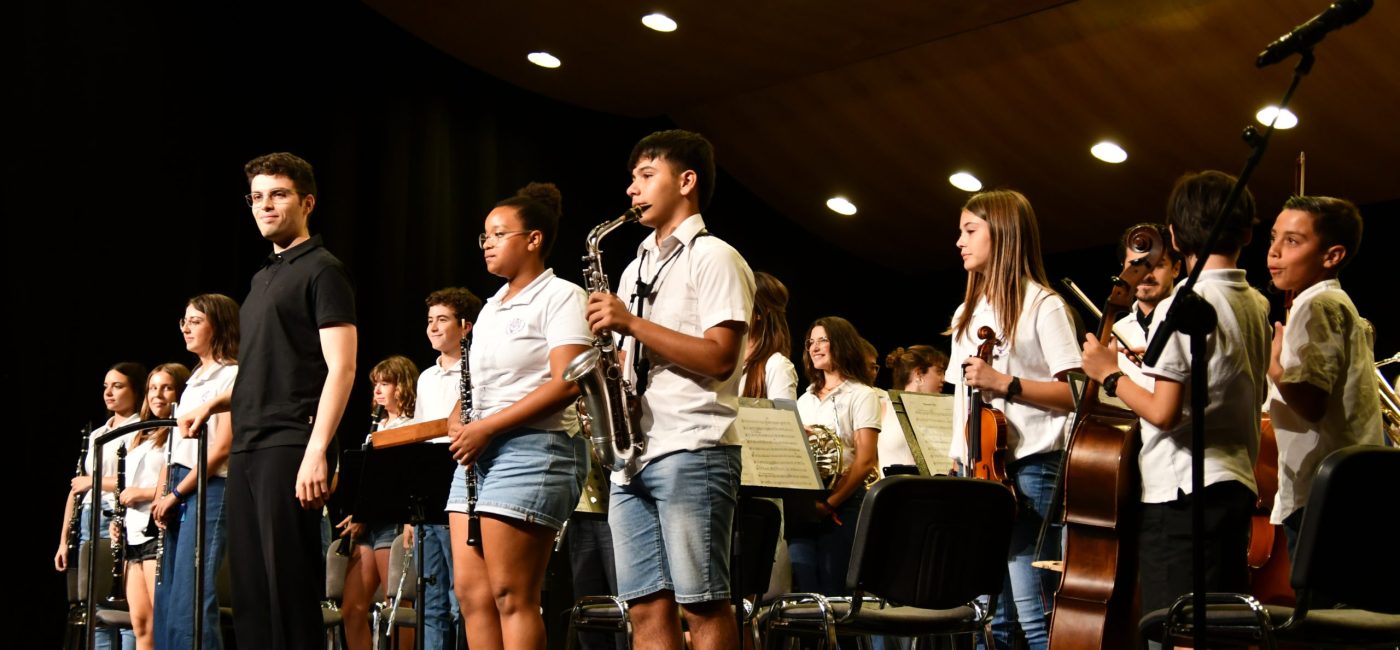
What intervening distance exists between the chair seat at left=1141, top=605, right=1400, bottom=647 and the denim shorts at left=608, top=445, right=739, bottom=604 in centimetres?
104

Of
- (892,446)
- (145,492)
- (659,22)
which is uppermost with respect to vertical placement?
(659,22)

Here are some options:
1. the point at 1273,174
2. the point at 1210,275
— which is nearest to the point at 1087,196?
the point at 1273,174

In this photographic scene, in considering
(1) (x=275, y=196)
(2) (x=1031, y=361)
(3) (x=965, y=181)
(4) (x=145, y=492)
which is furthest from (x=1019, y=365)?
(3) (x=965, y=181)

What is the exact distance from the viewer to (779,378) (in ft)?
18.3

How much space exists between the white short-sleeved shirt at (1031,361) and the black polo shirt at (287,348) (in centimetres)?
192

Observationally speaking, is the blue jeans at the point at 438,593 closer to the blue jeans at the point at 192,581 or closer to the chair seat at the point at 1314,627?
the blue jeans at the point at 192,581

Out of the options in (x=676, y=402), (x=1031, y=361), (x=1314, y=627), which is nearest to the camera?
(x=1314, y=627)

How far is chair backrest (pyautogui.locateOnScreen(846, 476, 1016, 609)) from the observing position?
3.31 meters

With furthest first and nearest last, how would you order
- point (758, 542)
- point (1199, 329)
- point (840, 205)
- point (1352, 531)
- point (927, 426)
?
point (840, 205) < point (927, 426) < point (758, 542) < point (1352, 531) < point (1199, 329)

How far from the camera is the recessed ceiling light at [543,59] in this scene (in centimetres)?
856

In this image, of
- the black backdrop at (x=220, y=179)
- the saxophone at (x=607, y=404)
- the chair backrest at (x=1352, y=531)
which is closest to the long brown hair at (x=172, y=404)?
the black backdrop at (x=220, y=179)

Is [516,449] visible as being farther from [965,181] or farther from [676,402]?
[965,181]

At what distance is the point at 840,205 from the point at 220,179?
4.73 m

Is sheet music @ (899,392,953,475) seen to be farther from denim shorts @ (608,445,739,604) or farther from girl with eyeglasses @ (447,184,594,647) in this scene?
denim shorts @ (608,445,739,604)
